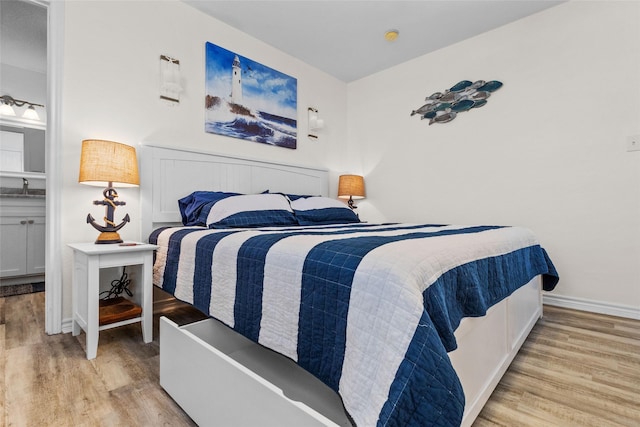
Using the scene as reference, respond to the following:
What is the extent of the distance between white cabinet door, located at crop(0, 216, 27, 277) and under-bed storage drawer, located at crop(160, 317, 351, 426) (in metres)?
2.89

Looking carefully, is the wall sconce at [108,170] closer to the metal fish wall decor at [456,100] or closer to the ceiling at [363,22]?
the ceiling at [363,22]

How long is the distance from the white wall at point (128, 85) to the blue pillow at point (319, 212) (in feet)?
2.54

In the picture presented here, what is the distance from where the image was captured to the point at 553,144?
2436mm

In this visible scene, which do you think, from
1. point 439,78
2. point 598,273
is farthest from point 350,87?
point 598,273

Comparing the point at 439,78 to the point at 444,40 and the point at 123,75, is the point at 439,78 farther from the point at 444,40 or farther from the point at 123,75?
the point at 123,75

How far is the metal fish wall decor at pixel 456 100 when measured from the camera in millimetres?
2778

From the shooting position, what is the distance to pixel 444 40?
115 inches

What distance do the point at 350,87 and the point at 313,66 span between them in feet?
2.07

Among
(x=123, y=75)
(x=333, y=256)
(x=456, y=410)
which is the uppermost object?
(x=123, y=75)

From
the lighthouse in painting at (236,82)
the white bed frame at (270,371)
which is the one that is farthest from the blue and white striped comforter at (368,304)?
the lighthouse in painting at (236,82)

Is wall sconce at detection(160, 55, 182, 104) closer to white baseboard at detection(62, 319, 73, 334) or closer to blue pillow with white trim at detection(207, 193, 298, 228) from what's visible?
blue pillow with white trim at detection(207, 193, 298, 228)

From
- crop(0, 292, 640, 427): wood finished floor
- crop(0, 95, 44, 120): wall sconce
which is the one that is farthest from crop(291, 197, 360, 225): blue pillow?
crop(0, 95, 44, 120): wall sconce

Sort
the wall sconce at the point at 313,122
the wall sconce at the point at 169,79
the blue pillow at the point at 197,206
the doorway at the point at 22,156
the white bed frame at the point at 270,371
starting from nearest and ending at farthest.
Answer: the white bed frame at the point at 270,371, the blue pillow at the point at 197,206, the wall sconce at the point at 169,79, the doorway at the point at 22,156, the wall sconce at the point at 313,122

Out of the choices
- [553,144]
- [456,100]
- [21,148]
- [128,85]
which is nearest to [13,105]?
[21,148]
